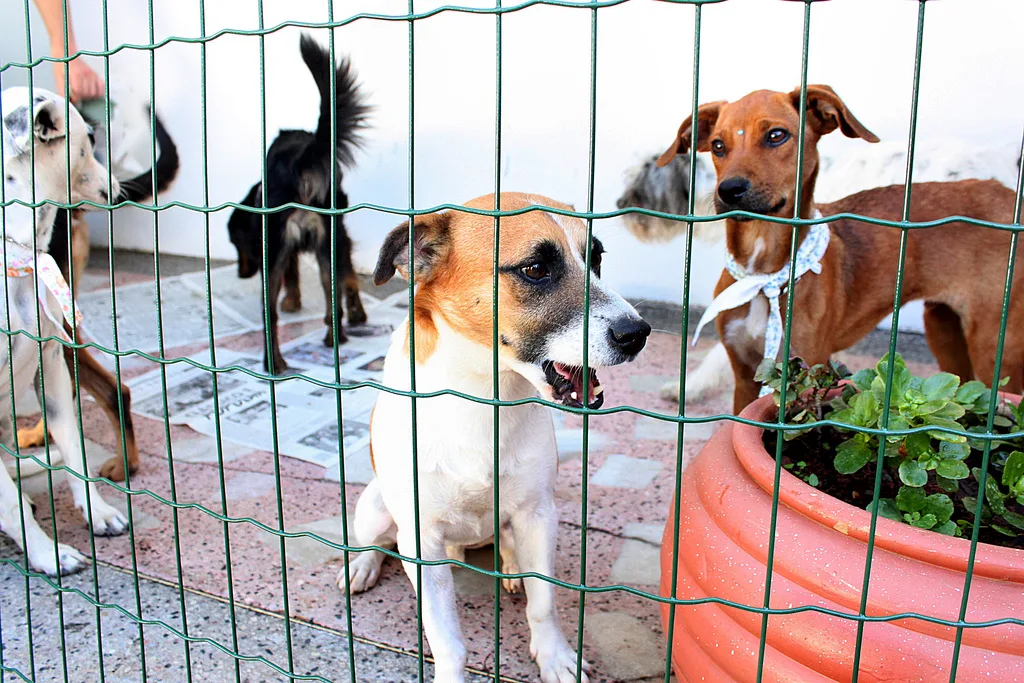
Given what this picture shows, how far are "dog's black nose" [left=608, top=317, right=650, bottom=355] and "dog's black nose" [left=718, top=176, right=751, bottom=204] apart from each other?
1.08 metres

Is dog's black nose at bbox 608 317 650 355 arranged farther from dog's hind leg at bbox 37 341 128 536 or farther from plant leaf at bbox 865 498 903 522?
dog's hind leg at bbox 37 341 128 536

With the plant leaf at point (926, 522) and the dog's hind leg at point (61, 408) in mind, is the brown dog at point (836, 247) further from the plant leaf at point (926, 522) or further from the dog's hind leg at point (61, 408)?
the dog's hind leg at point (61, 408)

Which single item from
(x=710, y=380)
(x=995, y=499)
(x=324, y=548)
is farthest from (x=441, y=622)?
(x=710, y=380)

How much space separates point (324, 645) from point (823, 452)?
1213 millimetres

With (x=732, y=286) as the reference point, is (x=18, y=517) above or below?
below

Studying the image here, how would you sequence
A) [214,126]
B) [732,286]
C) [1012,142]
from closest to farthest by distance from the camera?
[732,286]
[1012,142]
[214,126]

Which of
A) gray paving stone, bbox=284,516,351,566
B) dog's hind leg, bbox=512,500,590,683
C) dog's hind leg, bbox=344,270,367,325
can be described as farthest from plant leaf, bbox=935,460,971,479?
dog's hind leg, bbox=344,270,367,325

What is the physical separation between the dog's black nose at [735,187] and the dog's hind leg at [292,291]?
2.48 meters

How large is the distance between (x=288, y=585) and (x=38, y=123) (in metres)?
1.33

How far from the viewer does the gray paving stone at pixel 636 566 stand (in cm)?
221

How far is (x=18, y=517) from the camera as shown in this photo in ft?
7.52

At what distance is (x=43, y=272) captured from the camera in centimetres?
197

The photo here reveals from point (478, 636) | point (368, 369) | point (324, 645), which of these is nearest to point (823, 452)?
point (478, 636)

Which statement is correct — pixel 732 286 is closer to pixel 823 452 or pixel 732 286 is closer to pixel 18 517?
pixel 823 452
